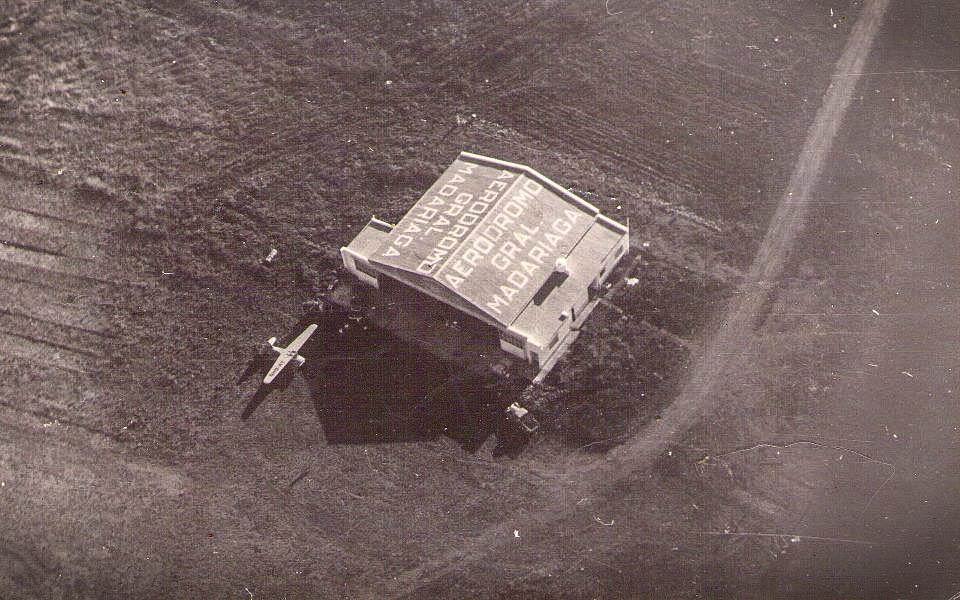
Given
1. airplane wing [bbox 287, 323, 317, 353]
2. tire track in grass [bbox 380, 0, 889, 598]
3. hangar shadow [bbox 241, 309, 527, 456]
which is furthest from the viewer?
airplane wing [bbox 287, 323, 317, 353]

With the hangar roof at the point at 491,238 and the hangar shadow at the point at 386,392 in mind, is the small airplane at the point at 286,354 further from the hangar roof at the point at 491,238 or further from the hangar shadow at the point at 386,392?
the hangar roof at the point at 491,238

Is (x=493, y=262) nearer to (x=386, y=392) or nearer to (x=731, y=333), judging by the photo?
(x=386, y=392)

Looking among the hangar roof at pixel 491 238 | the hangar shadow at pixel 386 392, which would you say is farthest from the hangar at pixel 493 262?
the hangar shadow at pixel 386 392

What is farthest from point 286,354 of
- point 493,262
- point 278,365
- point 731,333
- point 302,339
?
point 731,333

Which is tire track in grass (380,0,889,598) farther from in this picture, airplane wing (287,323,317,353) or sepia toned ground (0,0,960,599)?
airplane wing (287,323,317,353)

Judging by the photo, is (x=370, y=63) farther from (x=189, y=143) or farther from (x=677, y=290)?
(x=677, y=290)

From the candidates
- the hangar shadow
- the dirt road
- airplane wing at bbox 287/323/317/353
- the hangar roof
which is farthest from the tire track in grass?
airplane wing at bbox 287/323/317/353

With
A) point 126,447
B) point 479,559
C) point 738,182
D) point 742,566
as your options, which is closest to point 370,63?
point 738,182

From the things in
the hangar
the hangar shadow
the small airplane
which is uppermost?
the hangar
